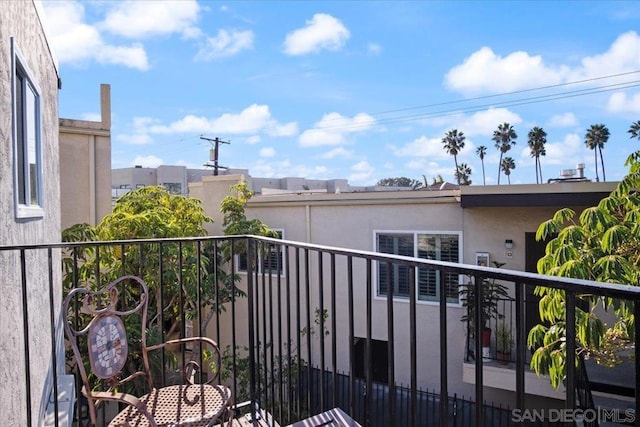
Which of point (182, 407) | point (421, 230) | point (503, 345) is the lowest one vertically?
point (503, 345)

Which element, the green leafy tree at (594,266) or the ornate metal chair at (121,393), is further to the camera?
the green leafy tree at (594,266)

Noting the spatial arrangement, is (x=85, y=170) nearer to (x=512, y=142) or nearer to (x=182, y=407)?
(x=182, y=407)

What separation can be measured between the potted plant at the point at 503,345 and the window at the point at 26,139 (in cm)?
582

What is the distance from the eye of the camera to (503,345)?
623cm

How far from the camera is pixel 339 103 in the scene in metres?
24.8

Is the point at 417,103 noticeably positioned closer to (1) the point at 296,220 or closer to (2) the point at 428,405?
(1) the point at 296,220

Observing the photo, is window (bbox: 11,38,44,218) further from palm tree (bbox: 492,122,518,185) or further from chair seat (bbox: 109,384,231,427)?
palm tree (bbox: 492,122,518,185)

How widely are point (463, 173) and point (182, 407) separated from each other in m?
25.6

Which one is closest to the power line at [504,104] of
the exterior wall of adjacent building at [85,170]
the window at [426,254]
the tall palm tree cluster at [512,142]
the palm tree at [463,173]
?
the tall palm tree cluster at [512,142]

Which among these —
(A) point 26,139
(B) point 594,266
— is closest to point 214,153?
(B) point 594,266

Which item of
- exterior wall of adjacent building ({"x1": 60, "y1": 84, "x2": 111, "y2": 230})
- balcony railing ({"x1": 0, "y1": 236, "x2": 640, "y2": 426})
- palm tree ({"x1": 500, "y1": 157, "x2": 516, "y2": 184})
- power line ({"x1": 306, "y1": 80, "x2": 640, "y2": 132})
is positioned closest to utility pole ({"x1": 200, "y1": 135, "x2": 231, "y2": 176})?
power line ({"x1": 306, "y1": 80, "x2": 640, "y2": 132})

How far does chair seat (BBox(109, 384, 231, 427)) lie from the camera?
1.82 meters

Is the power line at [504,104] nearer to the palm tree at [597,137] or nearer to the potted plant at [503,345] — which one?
the palm tree at [597,137]

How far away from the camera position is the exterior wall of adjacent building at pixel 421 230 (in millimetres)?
6891
